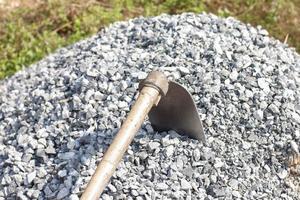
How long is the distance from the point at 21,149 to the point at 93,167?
1.60 ft

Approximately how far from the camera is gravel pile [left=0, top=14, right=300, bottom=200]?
2758mm

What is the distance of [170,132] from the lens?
9.55 ft

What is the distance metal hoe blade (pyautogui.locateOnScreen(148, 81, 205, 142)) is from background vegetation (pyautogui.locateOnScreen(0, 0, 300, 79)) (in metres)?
1.85

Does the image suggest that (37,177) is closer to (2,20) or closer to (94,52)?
Answer: (94,52)

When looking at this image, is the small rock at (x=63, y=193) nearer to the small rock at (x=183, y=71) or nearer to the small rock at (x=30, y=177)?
the small rock at (x=30, y=177)

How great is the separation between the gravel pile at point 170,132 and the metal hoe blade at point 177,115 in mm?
43

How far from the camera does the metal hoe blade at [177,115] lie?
9.16 feet

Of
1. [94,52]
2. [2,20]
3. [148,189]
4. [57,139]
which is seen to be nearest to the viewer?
[148,189]

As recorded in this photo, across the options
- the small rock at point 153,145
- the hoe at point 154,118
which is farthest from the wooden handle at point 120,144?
the small rock at point 153,145

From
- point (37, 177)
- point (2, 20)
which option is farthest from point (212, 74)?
point (2, 20)

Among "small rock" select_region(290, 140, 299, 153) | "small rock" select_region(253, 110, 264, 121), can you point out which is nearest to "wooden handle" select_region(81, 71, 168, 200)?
"small rock" select_region(253, 110, 264, 121)

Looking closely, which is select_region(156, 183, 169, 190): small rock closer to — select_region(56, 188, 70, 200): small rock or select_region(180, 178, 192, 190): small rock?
select_region(180, 178, 192, 190): small rock

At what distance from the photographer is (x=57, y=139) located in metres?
2.98

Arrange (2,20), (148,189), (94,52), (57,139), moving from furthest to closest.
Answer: (2,20)
(94,52)
(57,139)
(148,189)
